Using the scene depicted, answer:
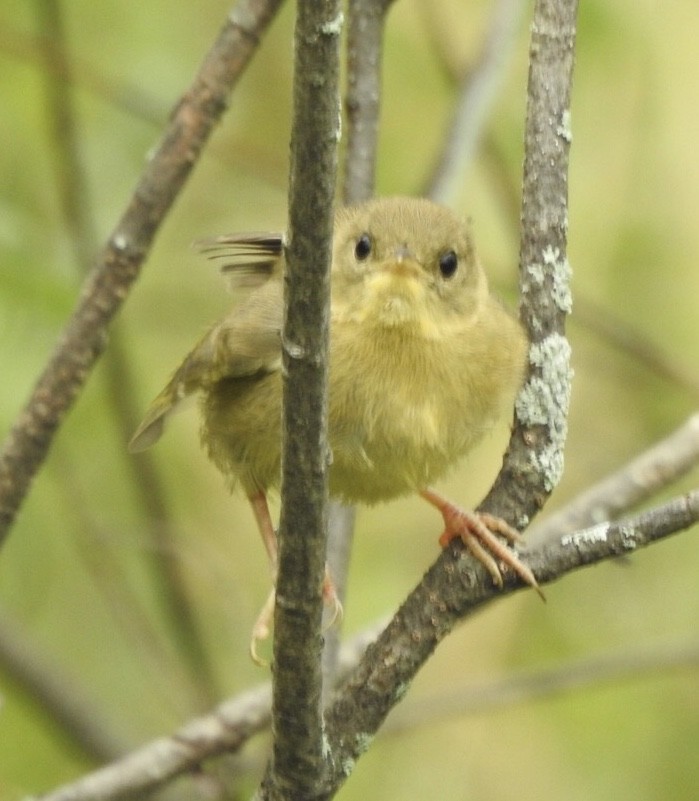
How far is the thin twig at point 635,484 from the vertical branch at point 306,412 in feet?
4.17

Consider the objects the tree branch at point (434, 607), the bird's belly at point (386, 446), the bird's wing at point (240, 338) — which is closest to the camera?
the tree branch at point (434, 607)

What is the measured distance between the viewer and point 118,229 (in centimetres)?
336

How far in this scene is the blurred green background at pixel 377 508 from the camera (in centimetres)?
459

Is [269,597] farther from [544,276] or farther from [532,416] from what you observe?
[544,276]

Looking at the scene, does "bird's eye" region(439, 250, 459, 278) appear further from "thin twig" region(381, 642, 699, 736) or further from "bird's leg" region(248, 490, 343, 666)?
"thin twig" region(381, 642, 699, 736)

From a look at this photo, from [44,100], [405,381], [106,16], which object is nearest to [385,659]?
[405,381]

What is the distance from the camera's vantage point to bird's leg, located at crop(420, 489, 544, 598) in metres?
2.36

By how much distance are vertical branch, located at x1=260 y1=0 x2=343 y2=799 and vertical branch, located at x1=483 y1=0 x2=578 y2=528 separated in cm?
57

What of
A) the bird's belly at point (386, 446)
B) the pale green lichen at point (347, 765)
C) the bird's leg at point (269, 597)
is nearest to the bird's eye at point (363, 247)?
the bird's belly at point (386, 446)

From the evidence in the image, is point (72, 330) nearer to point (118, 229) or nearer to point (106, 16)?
point (118, 229)

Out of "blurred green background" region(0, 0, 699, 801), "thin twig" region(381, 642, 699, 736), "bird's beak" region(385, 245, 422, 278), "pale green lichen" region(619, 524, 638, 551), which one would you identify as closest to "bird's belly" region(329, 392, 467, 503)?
"bird's beak" region(385, 245, 422, 278)

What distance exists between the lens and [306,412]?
1999 mm

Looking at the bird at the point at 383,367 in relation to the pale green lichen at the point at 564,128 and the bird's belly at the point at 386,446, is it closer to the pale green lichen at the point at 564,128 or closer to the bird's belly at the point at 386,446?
the bird's belly at the point at 386,446

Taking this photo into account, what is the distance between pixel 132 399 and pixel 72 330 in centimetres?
126
